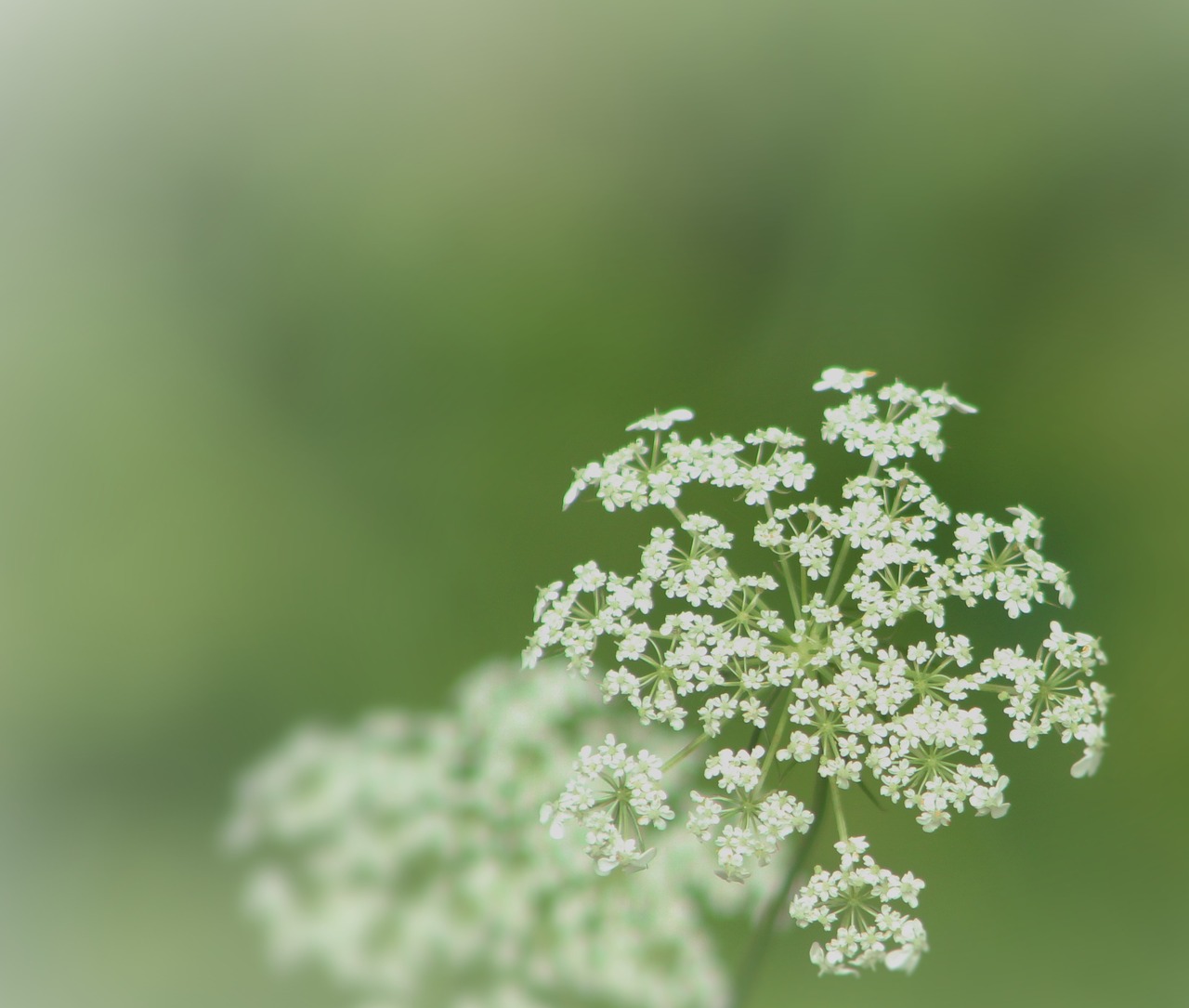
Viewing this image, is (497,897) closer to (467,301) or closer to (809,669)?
(809,669)

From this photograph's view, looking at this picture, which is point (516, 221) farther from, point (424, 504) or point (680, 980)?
point (680, 980)

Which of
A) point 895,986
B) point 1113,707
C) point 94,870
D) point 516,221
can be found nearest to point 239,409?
point 516,221

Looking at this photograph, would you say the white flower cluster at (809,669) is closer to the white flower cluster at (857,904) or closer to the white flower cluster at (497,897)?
the white flower cluster at (857,904)

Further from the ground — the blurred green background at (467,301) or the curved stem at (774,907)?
the blurred green background at (467,301)

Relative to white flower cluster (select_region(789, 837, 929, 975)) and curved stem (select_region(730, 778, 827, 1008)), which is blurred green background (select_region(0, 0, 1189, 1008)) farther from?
white flower cluster (select_region(789, 837, 929, 975))

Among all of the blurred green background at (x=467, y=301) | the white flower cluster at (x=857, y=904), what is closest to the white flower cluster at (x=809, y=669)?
the white flower cluster at (x=857, y=904)

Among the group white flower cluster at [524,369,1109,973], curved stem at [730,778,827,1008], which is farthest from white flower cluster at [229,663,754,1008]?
white flower cluster at [524,369,1109,973]
